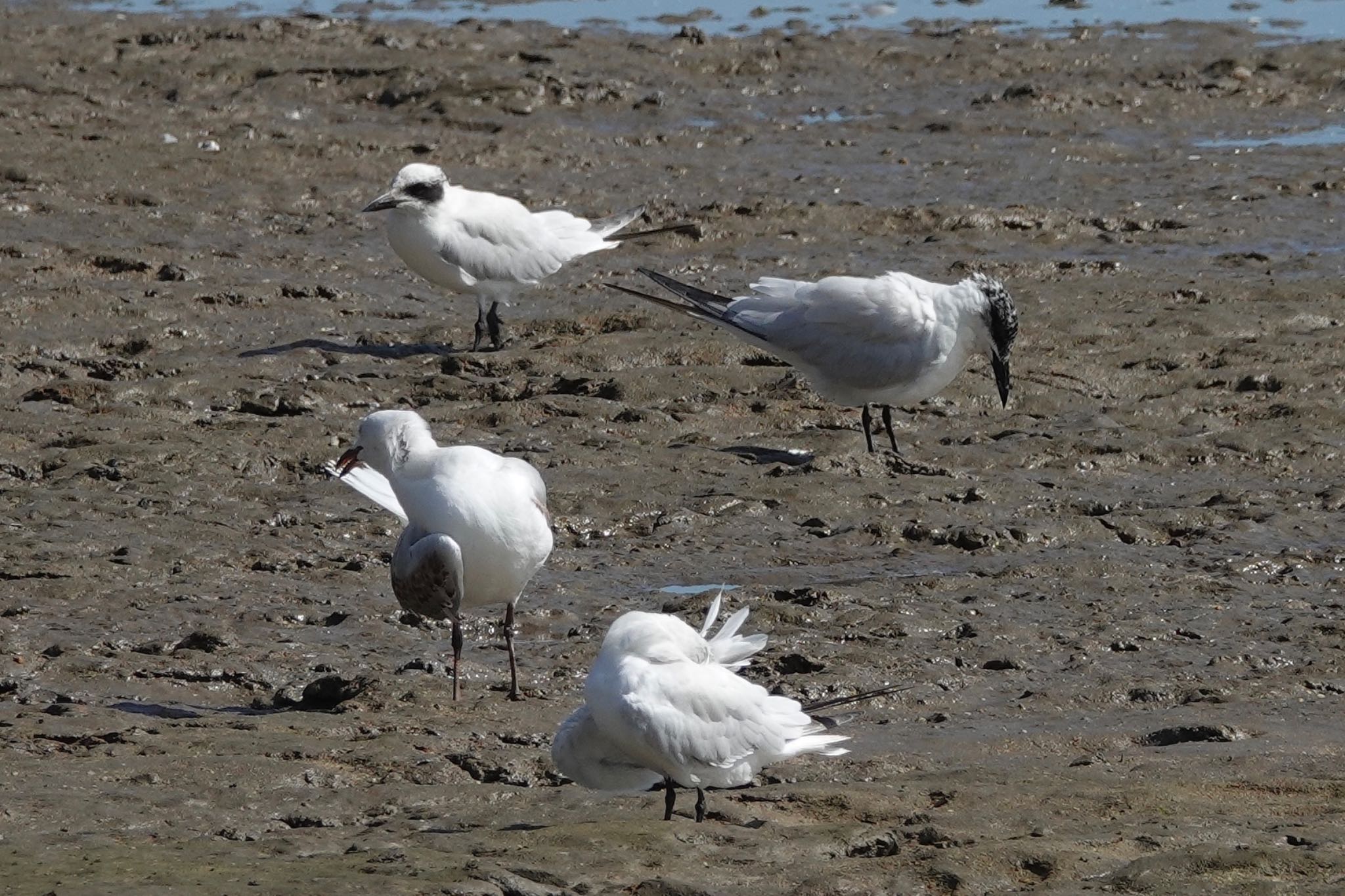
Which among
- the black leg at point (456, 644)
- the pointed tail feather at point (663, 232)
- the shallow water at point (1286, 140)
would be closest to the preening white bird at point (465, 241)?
the pointed tail feather at point (663, 232)

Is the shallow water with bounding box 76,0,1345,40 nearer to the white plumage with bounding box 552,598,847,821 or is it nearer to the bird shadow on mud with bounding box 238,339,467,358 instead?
the bird shadow on mud with bounding box 238,339,467,358

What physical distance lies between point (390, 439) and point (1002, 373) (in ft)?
13.1

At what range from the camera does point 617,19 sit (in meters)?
21.3

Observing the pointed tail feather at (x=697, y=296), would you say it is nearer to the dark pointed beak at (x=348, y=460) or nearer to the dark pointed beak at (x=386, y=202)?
the dark pointed beak at (x=386, y=202)

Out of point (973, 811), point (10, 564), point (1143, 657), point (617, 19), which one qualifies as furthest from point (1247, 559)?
point (617, 19)

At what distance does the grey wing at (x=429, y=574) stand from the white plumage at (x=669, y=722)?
44.9 inches

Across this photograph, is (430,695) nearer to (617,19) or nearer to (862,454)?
(862,454)

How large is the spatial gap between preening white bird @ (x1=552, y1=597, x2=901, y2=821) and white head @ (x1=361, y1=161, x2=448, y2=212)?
635 centimetres

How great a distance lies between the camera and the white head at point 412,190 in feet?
39.2

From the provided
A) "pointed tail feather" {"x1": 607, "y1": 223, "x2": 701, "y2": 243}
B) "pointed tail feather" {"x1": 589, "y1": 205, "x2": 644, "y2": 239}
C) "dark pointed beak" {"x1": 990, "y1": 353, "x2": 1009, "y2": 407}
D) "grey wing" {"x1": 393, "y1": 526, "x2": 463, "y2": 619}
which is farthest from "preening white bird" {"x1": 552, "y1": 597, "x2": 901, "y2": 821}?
"pointed tail feather" {"x1": 607, "y1": 223, "x2": 701, "y2": 243}

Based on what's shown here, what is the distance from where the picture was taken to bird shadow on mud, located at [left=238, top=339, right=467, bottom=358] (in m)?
11.3

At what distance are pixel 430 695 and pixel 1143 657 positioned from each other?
2693mm

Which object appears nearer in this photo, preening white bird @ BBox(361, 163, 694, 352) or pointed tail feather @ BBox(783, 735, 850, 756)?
pointed tail feather @ BBox(783, 735, 850, 756)

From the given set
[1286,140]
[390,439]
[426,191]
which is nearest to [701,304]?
[426,191]
